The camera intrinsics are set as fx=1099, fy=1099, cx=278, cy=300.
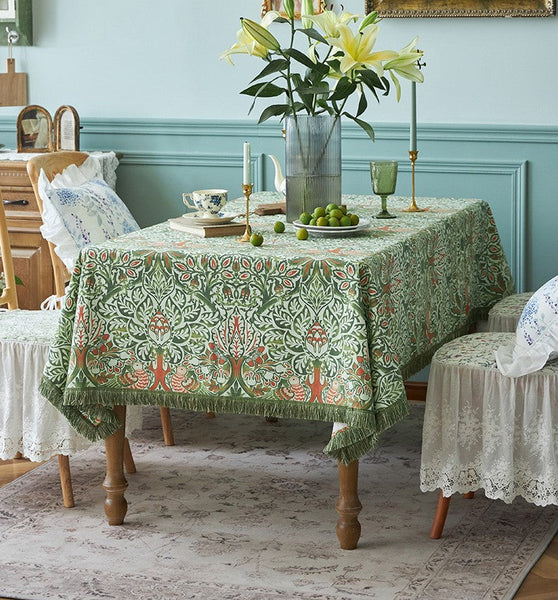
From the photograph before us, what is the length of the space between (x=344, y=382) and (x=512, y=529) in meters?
0.76

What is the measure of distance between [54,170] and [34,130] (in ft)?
2.91

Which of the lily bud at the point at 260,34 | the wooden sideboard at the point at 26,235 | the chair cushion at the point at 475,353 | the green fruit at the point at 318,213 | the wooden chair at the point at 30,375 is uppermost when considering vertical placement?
the lily bud at the point at 260,34

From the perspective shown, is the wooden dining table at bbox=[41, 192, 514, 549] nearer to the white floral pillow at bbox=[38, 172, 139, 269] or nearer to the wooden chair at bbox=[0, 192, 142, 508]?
the wooden chair at bbox=[0, 192, 142, 508]

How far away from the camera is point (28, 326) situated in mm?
3277

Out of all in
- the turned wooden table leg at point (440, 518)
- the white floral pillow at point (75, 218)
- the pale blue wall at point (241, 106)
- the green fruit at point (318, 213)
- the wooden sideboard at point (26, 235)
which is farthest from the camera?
the wooden sideboard at point (26, 235)

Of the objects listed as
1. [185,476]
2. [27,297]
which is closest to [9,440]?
[185,476]

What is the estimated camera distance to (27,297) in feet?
14.6

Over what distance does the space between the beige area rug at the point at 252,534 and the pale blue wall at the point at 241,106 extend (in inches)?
44.6

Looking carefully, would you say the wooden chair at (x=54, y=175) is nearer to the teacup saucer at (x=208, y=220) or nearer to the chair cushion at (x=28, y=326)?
the chair cushion at (x=28, y=326)

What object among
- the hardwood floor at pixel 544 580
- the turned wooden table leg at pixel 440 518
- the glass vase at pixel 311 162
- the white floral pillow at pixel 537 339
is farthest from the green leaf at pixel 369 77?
the hardwood floor at pixel 544 580

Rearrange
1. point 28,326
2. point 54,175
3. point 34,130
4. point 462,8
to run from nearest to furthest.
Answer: point 28,326
point 54,175
point 462,8
point 34,130

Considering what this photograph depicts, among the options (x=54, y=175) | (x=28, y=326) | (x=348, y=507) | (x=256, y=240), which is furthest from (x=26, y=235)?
(x=348, y=507)

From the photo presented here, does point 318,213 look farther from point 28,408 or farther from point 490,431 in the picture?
point 28,408

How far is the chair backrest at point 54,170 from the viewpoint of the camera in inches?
144
